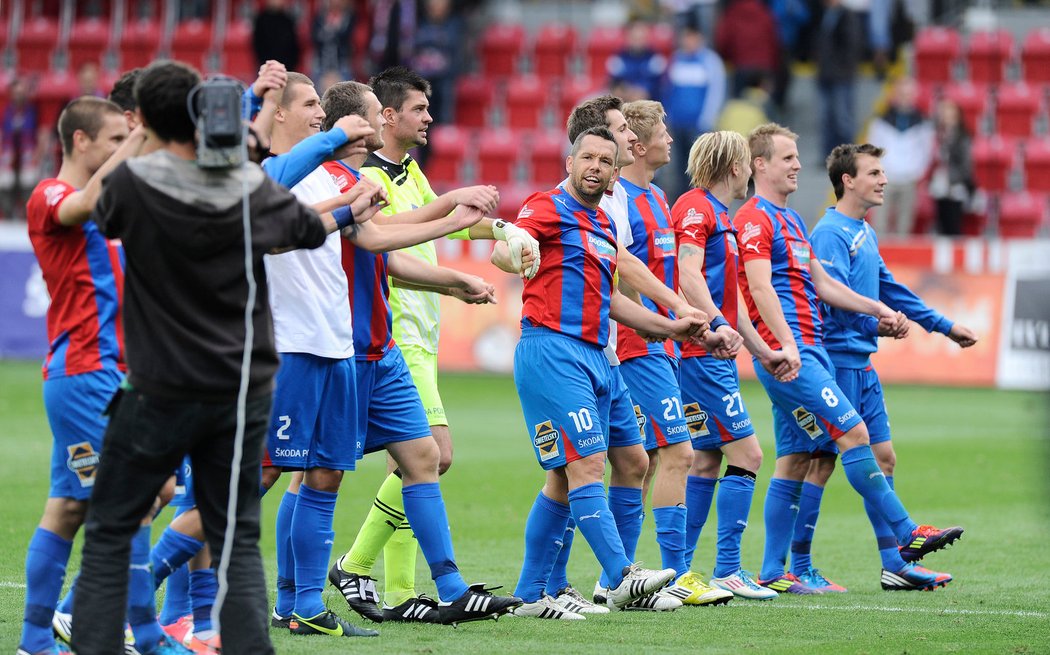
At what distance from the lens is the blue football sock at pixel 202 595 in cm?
632

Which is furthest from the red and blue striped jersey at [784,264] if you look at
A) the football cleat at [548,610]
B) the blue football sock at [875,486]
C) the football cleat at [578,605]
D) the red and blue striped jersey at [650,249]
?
the football cleat at [548,610]

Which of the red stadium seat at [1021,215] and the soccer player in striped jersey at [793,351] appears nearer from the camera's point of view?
the soccer player in striped jersey at [793,351]

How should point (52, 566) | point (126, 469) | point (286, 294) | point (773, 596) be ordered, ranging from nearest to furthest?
point (126, 469), point (52, 566), point (286, 294), point (773, 596)

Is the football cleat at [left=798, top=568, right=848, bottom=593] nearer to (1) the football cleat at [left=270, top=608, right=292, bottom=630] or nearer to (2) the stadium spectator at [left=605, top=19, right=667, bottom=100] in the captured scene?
(1) the football cleat at [left=270, top=608, right=292, bottom=630]

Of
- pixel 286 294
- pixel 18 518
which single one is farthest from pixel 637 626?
pixel 18 518

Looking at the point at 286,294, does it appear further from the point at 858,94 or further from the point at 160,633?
the point at 858,94

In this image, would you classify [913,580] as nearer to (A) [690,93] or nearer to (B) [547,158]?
(A) [690,93]

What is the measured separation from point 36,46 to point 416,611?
69.2 feet

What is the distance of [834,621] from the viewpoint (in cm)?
730

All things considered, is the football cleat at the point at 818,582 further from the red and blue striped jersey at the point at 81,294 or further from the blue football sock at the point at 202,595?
the red and blue striped jersey at the point at 81,294

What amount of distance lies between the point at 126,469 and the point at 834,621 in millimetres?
3652

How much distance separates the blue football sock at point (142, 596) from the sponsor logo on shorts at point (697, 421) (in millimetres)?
3401

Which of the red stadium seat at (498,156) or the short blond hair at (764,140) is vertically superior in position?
the short blond hair at (764,140)

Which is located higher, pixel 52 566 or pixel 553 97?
pixel 553 97
